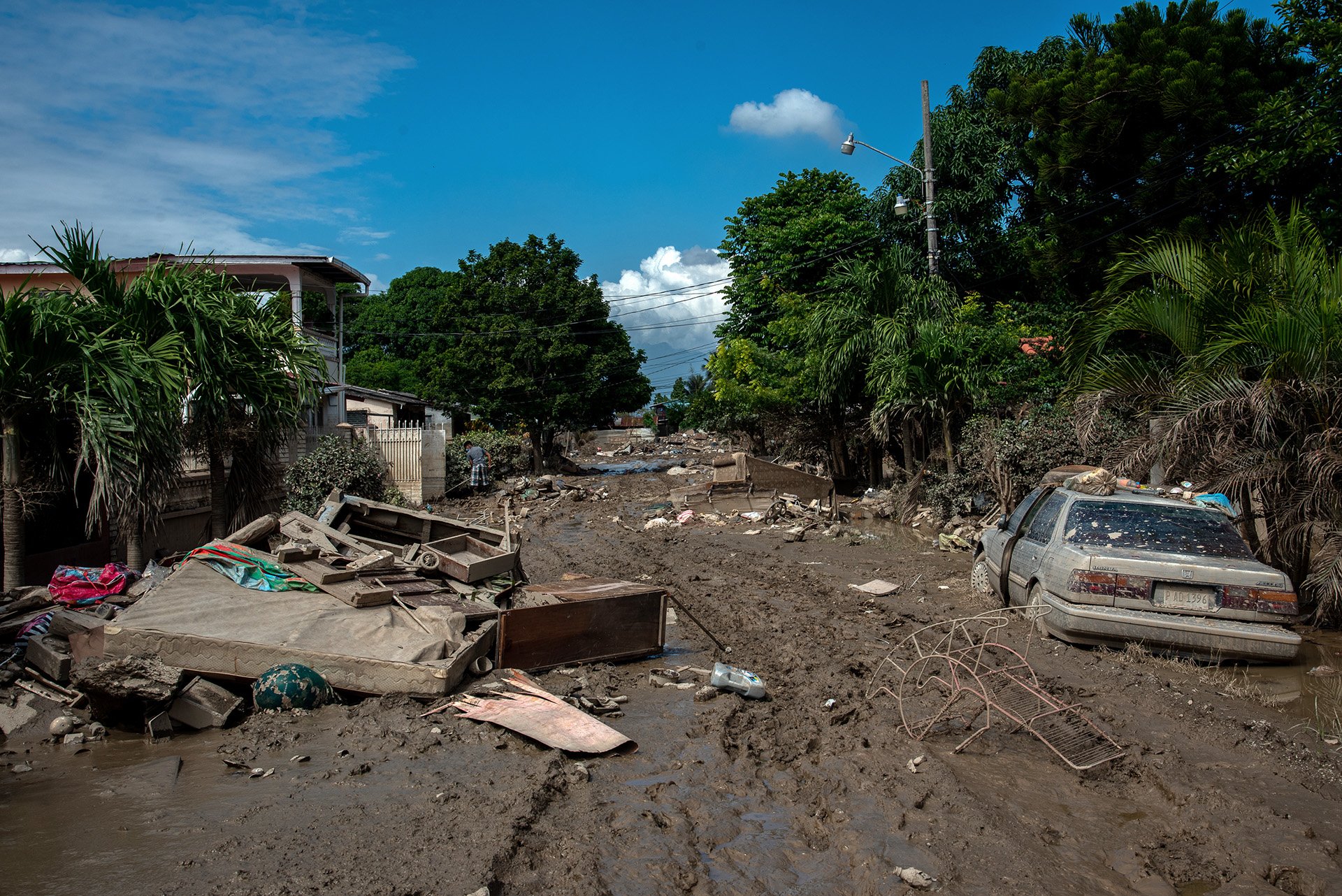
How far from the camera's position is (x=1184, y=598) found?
6.89 m

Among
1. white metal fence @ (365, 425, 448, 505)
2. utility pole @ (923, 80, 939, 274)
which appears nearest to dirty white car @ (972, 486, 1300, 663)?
utility pole @ (923, 80, 939, 274)

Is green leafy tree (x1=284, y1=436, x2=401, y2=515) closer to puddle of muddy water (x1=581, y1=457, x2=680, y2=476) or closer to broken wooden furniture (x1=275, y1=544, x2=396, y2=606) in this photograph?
broken wooden furniture (x1=275, y1=544, x2=396, y2=606)

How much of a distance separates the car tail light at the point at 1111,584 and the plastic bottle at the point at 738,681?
276 centimetres

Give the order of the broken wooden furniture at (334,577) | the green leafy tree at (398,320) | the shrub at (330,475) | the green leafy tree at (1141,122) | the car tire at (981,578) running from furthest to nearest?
the green leafy tree at (398,320) → the shrub at (330,475) → the green leafy tree at (1141,122) → the car tire at (981,578) → the broken wooden furniture at (334,577)

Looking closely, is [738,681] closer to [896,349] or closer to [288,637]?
[288,637]

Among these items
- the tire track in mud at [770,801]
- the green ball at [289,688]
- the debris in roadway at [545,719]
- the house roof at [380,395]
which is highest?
the house roof at [380,395]

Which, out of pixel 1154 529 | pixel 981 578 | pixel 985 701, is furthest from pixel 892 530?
pixel 985 701

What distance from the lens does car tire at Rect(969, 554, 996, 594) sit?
32.9 ft

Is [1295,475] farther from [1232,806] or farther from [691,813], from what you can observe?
[691,813]

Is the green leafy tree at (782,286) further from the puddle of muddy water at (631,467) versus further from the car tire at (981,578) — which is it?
the car tire at (981,578)

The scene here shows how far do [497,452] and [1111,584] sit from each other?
25.5 metres

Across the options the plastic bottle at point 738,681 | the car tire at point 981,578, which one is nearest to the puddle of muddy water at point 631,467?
the car tire at point 981,578

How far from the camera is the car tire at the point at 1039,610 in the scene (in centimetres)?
772

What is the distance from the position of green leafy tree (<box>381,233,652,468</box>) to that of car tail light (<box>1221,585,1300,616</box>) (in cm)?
2892
